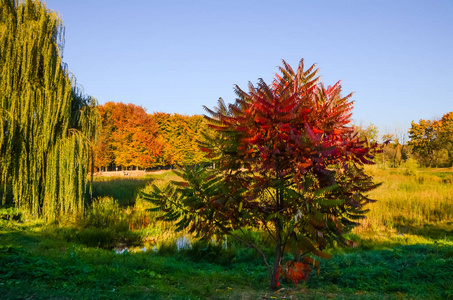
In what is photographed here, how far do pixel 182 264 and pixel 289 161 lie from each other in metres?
4.28

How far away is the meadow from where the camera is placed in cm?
413

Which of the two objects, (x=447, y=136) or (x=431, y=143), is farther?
(x=431, y=143)

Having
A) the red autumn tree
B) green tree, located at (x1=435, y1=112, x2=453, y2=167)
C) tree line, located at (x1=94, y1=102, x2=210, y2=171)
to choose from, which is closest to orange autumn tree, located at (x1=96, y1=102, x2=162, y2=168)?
tree line, located at (x1=94, y1=102, x2=210, y2=171)

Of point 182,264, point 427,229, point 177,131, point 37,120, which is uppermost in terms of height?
point 177,131

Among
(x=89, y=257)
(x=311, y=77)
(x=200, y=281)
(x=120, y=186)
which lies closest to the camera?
(x=311, y=77)

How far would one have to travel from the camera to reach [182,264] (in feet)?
21.5

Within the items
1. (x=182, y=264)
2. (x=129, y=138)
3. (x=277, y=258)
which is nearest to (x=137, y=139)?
(x=129, y=138)

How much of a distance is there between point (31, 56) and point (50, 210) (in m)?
4.73

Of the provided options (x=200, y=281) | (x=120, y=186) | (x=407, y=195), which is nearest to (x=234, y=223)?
(x=200, y=281)

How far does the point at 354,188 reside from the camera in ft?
11.3

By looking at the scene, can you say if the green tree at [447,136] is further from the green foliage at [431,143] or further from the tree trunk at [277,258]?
the tree trunk at [277,258]

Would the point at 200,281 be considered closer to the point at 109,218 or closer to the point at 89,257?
the point at 89,257

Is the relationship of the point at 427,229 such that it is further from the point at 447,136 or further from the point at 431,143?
the point at 431,143

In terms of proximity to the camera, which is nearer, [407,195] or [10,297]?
[10,297]
